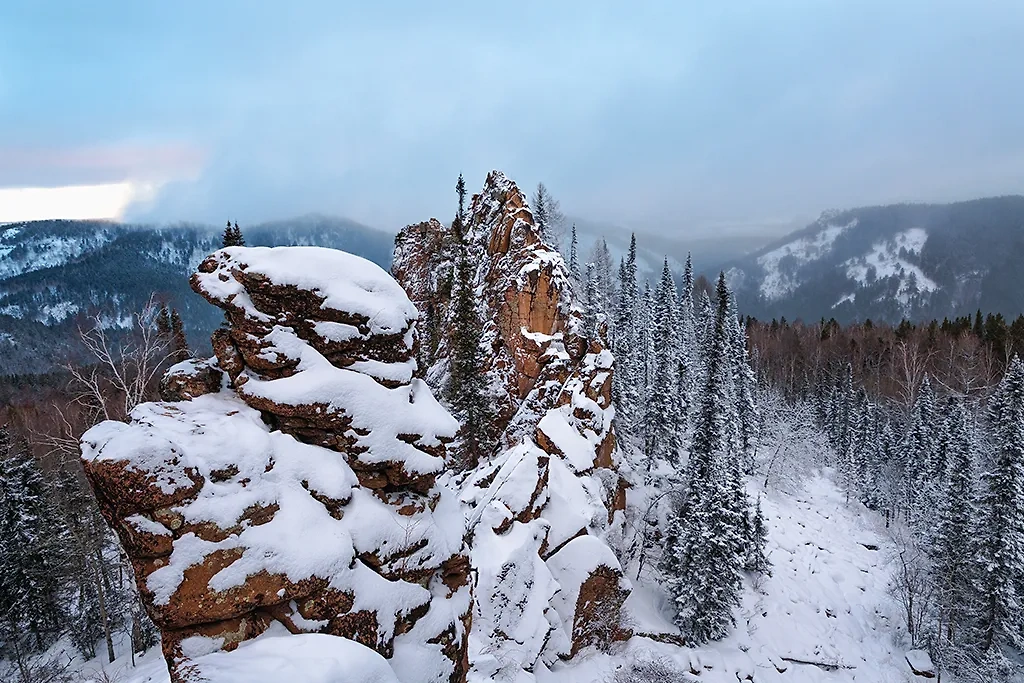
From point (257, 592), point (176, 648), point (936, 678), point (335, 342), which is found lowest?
point (936, 678)

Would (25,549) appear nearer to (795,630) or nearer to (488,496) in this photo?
(488,496)

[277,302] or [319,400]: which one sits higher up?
[277,302]

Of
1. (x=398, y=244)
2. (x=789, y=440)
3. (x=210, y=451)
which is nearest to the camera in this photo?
(x=210, y=451)

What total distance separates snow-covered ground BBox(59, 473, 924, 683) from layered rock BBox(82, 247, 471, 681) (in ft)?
36.9

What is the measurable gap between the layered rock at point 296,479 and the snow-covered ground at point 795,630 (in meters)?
11.3

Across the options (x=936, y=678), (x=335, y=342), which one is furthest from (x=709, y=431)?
(x=335, y=342)

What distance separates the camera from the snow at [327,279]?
31.7ft

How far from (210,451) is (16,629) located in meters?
30.3

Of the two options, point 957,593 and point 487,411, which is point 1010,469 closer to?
point 957,593

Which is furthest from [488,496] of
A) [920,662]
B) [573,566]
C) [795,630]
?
[920,662]

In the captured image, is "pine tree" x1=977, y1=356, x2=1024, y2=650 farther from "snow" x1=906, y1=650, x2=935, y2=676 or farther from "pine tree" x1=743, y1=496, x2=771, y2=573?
"pine tree" x1=743, y1=496, x2=771, y2=573

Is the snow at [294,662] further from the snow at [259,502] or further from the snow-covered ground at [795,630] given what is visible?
the snow-covered ground at [795,630]

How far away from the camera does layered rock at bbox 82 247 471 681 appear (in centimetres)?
758

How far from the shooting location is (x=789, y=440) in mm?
58250
